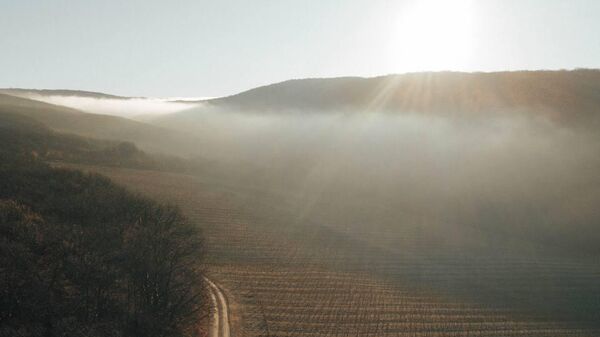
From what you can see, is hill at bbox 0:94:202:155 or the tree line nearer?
the tree line

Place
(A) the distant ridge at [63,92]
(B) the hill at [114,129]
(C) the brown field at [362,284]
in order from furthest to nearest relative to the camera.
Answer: (A) the distant ridge at [63,92], (B) the hill at [114,129], (C) the brown field at [362,284]

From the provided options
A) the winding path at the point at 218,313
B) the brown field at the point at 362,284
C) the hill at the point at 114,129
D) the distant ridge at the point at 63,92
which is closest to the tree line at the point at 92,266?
the winding path at the point at 218,313

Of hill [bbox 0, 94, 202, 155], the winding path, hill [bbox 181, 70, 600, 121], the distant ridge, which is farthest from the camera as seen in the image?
the distant ridge

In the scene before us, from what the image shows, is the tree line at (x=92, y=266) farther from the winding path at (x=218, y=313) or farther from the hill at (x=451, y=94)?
the hill at (x=451, y=94)

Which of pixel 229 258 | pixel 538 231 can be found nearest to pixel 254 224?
pixel 229 258

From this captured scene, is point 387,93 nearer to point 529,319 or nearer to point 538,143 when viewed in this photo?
point 538,143

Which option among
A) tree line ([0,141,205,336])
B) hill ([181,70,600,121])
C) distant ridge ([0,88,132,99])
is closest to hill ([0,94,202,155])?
hill ([181,70,600,121])

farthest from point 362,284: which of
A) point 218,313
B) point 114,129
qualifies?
point 114,129

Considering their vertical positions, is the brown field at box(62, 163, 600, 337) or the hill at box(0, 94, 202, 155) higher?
the hill at box(0, 94, 202, 155)

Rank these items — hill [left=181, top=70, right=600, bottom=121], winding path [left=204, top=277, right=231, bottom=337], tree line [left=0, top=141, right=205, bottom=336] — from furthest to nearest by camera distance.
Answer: hill [left=181, top=70, right=600, bottom=121], winding path [left=204, top=277, right=231, bottom=337], tree line [left=0, top=141, right=205, bottom=336]

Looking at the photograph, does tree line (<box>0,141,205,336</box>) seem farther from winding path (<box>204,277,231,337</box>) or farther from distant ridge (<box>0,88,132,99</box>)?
distant ridge (<box>0,88,132,99</box>)
